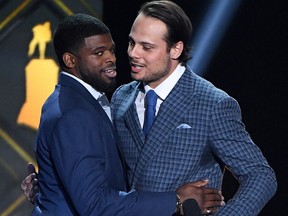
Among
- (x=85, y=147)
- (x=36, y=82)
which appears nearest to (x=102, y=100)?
(x=85, y=147)

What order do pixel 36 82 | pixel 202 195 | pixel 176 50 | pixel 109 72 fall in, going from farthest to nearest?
1. pixel 36 82
2. pixel 176 50
3. pixel 109 72
4. pixel 202 195

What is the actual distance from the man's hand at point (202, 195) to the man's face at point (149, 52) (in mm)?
364

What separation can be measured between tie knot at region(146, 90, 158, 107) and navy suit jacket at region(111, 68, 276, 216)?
0.04 meters

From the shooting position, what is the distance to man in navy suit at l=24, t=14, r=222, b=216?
6.06ft

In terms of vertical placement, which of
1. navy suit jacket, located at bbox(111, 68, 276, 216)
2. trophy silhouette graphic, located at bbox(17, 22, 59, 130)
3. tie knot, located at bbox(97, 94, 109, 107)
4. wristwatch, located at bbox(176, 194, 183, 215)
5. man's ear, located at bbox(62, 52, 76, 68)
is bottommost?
trophy silhouette graphic, located at bbox(17, 22, 59, 130)

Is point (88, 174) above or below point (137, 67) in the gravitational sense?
below

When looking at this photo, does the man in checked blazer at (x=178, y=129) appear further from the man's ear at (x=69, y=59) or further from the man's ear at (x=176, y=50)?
the man's ear at (x=69, y=59)

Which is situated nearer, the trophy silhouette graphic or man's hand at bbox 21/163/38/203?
man's hand at bbox 21/163/38/203

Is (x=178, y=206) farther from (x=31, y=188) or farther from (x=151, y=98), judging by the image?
(x=31, y=188)

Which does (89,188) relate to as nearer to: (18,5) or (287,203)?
(287,203)

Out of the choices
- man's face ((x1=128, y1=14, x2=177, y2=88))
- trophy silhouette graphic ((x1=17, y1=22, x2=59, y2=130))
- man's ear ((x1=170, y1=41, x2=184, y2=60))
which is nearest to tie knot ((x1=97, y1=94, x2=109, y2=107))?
man's face ((x1=128, y1=14, x2=177, y2=88))

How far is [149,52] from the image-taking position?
217cm

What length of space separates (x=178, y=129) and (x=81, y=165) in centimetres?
37

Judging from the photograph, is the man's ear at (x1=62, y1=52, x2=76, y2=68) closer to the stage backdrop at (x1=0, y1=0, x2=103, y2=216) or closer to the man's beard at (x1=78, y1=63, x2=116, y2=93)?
the man's beard at (x1=78, y1=63, x2=116, y2=93)
